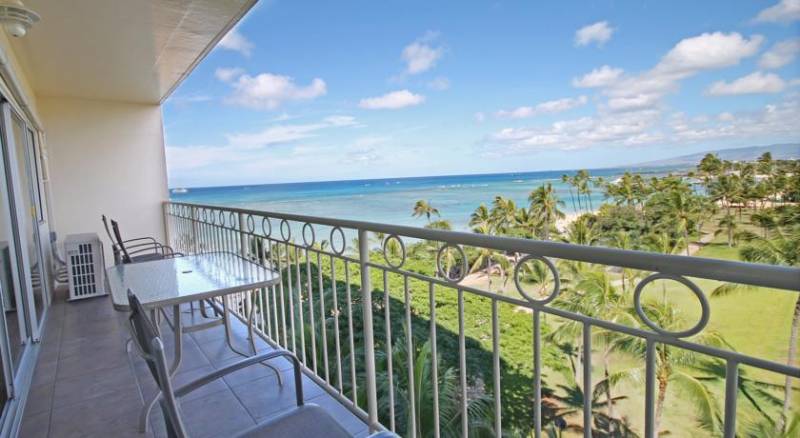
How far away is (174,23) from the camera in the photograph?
3.28 m

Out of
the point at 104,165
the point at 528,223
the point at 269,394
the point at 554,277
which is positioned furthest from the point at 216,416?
the point at 528,223

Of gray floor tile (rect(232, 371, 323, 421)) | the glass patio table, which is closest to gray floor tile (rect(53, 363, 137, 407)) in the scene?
Answer: the glass patio table

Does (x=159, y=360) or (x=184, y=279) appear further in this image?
(x=184, y=279)

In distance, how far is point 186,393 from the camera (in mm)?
1148

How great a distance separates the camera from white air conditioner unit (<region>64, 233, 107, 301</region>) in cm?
437

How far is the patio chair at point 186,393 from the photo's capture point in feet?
3.27

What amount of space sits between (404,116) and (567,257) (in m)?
35.2

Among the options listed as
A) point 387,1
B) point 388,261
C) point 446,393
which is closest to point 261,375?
point 388,261

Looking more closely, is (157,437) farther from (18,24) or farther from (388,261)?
(18,24)

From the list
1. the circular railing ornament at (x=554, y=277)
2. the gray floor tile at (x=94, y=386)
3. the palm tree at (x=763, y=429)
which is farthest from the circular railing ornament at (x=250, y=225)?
the palm tree at (x=763, y=429)

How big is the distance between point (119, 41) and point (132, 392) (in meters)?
2.97

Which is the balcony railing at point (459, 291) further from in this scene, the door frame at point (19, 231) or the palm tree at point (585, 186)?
the palm tree at point (585, 186)

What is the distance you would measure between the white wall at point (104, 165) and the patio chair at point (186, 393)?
214 inches

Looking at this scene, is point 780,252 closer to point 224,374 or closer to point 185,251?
point 185,251
